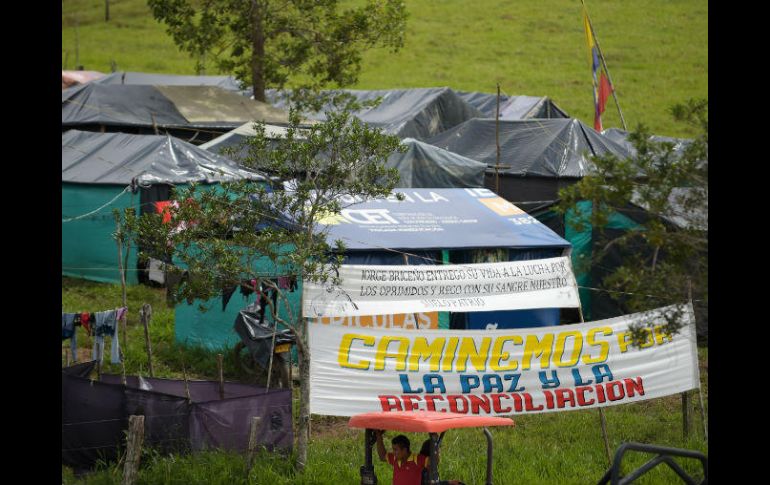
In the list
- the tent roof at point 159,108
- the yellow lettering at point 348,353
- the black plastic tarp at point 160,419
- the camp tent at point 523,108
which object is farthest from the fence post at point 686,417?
the camp tent at point 523,108

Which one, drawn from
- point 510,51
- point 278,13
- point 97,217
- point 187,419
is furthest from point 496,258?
point 510,51

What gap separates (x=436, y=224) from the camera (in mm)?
17828

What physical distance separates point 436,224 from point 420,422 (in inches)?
340

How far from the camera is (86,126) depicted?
28969mm

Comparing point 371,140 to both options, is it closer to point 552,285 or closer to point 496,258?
point 552,285

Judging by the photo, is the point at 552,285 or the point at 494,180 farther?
the point at 494,180

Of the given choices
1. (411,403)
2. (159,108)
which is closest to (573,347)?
(411,403)

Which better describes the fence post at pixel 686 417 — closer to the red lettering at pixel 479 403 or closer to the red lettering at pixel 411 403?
the red lettering at pixel 479 403

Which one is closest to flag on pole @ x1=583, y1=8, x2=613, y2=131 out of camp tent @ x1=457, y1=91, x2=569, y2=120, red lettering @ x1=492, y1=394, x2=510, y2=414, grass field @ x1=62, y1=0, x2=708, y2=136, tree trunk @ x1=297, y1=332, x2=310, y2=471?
camp tent @ x1=457, y1=91, x2=569, y2=120

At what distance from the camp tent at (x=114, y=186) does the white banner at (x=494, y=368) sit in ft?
30.1

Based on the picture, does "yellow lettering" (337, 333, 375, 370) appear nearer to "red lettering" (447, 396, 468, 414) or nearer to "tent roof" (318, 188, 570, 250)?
"red lettering" (447, 396, 468, 414)

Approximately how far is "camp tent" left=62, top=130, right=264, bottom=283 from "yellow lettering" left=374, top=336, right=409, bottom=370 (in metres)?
9.04

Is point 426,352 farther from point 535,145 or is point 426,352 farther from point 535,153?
point 535,145

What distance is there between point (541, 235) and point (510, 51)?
37141mm
